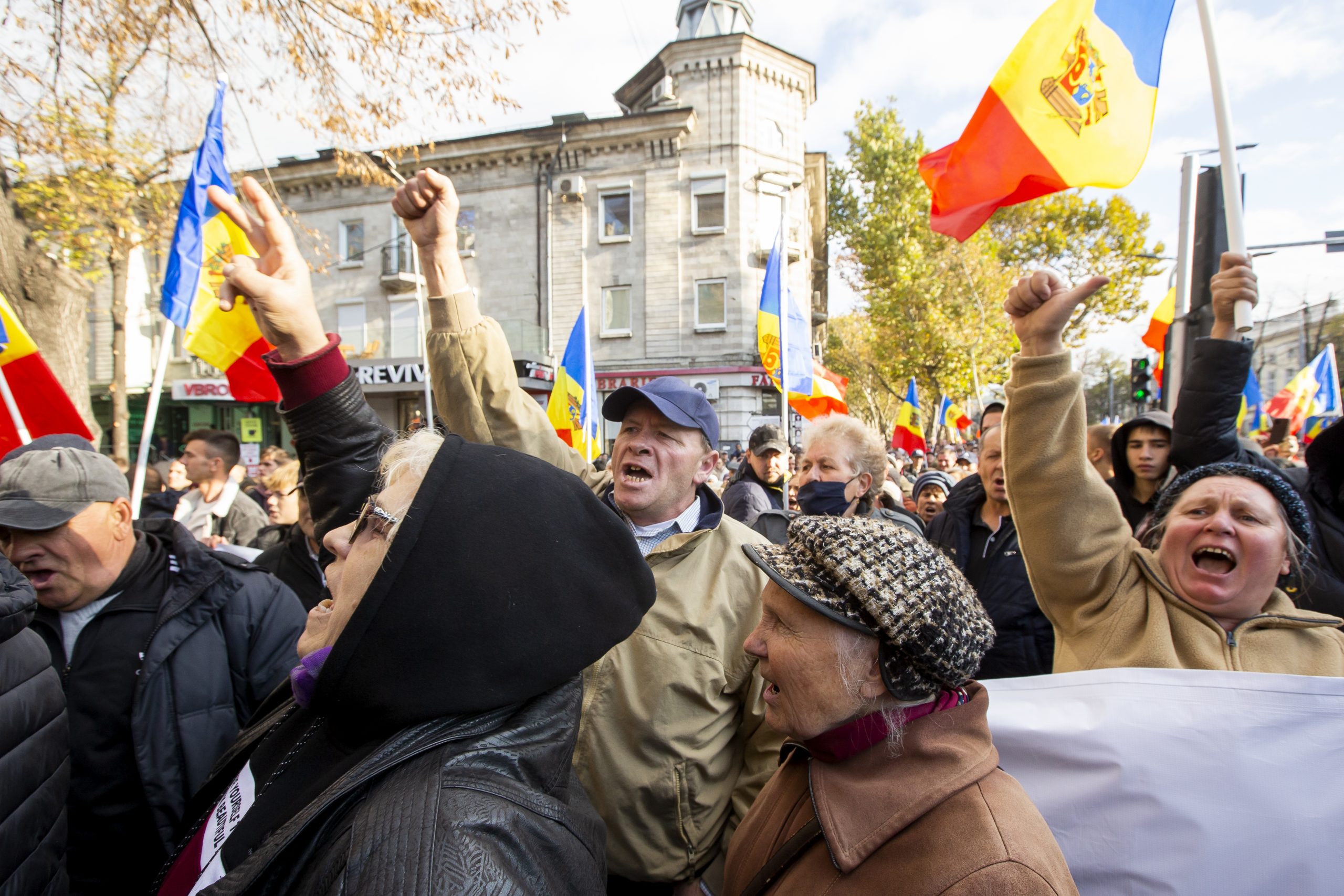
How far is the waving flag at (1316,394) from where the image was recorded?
11633 mm

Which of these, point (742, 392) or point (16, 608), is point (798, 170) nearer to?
point (742, 392)

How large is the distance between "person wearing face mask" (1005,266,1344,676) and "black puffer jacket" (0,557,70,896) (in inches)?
96.0

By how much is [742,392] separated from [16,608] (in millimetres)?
20305

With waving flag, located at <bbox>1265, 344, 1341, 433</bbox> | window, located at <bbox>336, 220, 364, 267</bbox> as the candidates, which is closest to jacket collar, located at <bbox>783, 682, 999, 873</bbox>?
waving flag, located at <bbox>1265, 344, 1341, 433</bbox>

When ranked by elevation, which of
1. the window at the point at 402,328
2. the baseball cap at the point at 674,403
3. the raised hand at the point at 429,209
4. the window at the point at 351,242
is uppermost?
the window at the point at 351,242

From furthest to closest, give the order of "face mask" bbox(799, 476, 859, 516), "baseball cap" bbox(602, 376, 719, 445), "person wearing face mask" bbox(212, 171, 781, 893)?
"face mask" bbox(799, 476, 859, 516), "baseball cap" bbox(602, 376, 719, 445), "person wearing face mask" bbox(212, 171, 781, 893)

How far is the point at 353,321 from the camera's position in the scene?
23.9 meters

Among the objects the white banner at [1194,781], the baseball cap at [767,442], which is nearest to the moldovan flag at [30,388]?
the baseball cap at [767,442]

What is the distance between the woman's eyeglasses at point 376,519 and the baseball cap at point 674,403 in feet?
4.14

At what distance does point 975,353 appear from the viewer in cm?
2512

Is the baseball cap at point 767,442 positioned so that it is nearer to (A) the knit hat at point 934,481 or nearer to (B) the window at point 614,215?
(A) the knit hat at point 934,481

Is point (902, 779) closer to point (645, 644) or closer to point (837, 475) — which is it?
point (645, 644)

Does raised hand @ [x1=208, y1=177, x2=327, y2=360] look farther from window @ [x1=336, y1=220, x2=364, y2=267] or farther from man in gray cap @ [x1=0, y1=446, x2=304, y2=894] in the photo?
window @ [x1=336, y1=220, x2=364, y2=267]

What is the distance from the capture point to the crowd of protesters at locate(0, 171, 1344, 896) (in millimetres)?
1035
